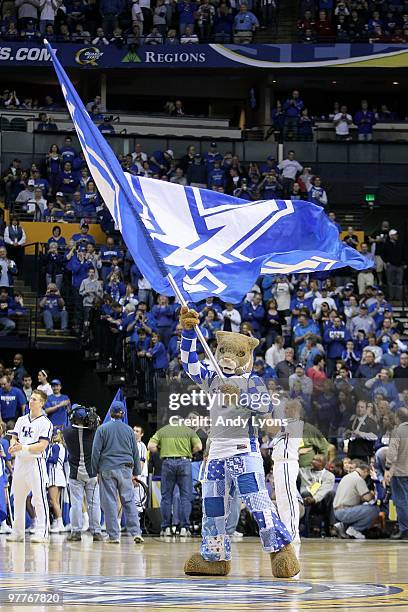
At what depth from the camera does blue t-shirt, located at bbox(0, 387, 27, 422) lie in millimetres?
21938

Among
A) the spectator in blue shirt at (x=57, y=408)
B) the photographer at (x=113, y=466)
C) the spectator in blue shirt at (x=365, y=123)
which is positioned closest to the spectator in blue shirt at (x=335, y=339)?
the spectator in blue shirt at (x=57, y=408)

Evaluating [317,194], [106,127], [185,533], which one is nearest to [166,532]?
[185,533]

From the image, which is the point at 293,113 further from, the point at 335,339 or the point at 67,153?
the point at 335,339

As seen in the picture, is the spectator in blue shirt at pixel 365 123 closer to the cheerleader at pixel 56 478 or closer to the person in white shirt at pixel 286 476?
the cheerleader at pixel 56 478

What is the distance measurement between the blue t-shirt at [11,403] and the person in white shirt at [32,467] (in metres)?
5.30

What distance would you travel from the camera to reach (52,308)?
26.0 m

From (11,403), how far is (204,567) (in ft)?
38.1

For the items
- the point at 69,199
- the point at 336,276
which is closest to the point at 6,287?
the point at 69,199

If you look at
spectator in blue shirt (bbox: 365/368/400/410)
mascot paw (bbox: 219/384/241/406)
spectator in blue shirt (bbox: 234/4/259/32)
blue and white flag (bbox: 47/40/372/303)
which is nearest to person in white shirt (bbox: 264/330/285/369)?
spectator in blue shirt (bbox: 365/368/400/410)

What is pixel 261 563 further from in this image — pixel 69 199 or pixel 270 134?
pixel 270 134

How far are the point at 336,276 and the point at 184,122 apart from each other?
30.9 feet

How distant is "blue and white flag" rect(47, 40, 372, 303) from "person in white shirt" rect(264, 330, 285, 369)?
971 cm

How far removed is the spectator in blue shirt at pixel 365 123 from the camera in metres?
35.5

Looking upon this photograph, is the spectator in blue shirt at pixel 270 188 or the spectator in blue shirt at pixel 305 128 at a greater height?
the spectator in blue shirt at pixel 305 128
